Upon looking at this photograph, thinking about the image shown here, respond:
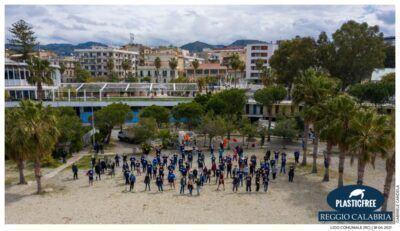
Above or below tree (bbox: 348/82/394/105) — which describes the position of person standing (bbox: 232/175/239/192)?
below

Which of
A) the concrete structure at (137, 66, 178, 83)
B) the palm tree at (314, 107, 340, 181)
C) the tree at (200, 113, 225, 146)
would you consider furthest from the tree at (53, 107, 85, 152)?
the concrete structure at (137, 66, 178, 83)

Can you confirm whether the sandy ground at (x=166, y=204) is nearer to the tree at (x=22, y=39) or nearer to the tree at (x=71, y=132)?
the tree at (x=71, y=132)

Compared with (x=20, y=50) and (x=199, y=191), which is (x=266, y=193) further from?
(x=20, y=50)

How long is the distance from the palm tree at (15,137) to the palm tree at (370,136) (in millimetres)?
18680

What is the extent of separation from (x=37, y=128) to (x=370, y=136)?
1873 centimetres

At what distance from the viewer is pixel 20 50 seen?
70.8 meters

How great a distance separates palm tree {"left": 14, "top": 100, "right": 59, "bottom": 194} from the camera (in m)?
19.7

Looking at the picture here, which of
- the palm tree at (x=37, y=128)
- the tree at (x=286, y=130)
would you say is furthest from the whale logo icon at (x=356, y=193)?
the palm tree at (x=37, y=128)

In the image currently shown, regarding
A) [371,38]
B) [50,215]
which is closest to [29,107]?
[50,215]

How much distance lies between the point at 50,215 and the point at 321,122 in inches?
675

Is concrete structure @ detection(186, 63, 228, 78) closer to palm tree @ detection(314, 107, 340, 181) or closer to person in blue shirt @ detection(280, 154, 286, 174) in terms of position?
person in blue shirt @ detection(280, 154, 286, 174)

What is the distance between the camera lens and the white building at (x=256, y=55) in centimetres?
10638

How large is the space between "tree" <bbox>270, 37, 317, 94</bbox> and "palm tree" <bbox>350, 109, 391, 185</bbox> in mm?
34429

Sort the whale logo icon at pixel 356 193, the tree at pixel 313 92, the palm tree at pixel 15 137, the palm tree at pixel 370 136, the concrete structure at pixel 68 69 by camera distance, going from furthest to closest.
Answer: the concrete structure at pixel 68 69 → the tree at pixel 313 92 → the palm tree at pixel 15 137 → the whale logo icon at pixel 356 193 → the palm tree at pixel 370 136
